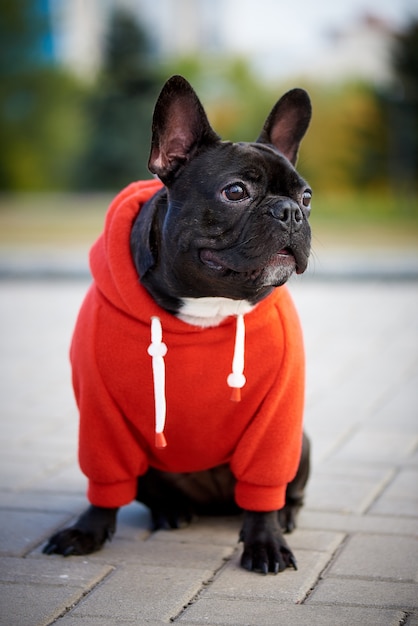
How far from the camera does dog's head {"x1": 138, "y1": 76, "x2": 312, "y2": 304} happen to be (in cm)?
276

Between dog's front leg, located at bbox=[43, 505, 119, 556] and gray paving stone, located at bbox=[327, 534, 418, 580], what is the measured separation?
699mm

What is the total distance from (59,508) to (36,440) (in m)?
0.87

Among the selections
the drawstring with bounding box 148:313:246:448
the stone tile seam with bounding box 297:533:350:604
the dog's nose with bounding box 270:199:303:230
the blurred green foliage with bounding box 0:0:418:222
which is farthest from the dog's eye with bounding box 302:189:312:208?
the blurred green foliage with bounding box 0:0:418:222

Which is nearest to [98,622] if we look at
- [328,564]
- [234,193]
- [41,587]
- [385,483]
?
Result: [41,587]

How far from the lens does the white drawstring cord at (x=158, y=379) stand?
293 cm

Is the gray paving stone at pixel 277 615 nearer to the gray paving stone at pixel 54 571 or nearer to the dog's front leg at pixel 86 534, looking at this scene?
the gray paving stone at pixel 54 571

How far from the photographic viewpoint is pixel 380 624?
2.48m

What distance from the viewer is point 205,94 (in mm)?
20344

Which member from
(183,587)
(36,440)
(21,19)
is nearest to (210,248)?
(183,587)

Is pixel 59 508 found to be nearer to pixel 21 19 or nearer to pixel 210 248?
pixel 210 248

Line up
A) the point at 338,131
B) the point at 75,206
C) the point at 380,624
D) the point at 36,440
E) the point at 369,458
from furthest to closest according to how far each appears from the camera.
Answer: the point at 75,206 < the point at 338,131 < the point at 36,440 < the point at 369,458 < the point at 380,624

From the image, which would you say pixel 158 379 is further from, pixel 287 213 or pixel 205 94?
pixel 205 94

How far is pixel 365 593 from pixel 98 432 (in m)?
0.90

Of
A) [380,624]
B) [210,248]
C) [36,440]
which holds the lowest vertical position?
[36,440]
